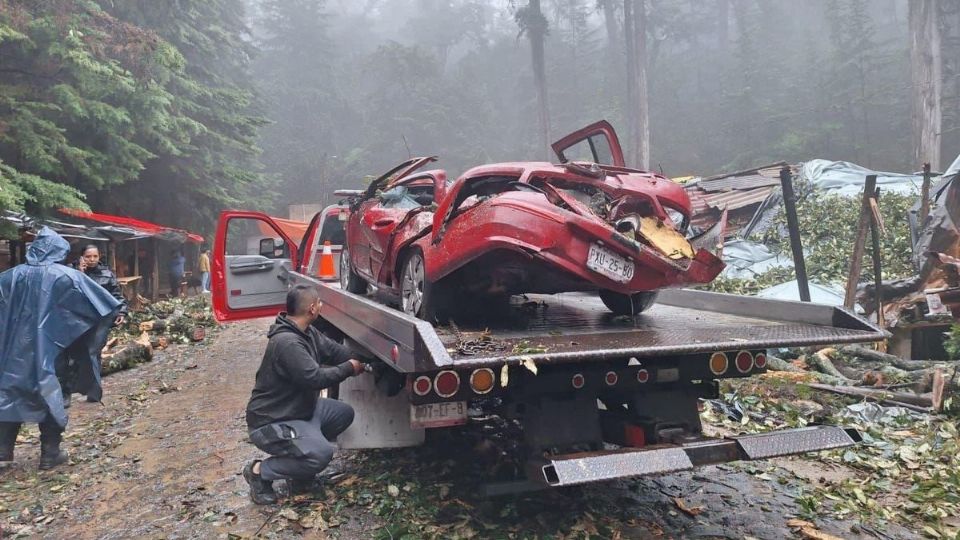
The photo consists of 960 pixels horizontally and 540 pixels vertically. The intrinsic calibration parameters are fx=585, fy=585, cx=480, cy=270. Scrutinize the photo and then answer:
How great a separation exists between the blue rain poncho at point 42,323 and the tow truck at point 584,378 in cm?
223

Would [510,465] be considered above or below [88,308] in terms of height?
below

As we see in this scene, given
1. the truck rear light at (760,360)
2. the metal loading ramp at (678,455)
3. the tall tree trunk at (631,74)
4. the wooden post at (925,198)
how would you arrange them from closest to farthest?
the metal loading ramp at (678,455) → the truck rear light at (760,360) → the wooden post at (925,198) → the tall tree trunk at (631,74)

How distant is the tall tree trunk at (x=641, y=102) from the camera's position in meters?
23.7

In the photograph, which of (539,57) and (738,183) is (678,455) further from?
(539,57)

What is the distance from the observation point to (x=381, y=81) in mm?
38531

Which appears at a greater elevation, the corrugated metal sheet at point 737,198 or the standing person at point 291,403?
the corrugated metal sheet at point 737,198

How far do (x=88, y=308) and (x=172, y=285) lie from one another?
16019 mm

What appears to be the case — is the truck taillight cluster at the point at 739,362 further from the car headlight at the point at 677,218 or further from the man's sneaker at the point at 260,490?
the man's sneaker at the point at 260,490

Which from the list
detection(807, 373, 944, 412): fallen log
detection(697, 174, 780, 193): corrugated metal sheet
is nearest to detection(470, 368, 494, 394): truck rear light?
detection(807, 373, 944, 412): fallen log

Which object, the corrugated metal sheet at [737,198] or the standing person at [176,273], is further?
the standing person at [176,273]

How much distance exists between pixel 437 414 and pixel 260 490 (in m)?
1.69

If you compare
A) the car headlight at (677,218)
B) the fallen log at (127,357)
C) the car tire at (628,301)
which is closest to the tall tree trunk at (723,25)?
the fallen log at (127,357)

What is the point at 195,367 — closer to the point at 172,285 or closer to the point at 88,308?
the point at 88,308

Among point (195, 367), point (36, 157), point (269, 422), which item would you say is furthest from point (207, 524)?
point (36, 157)
